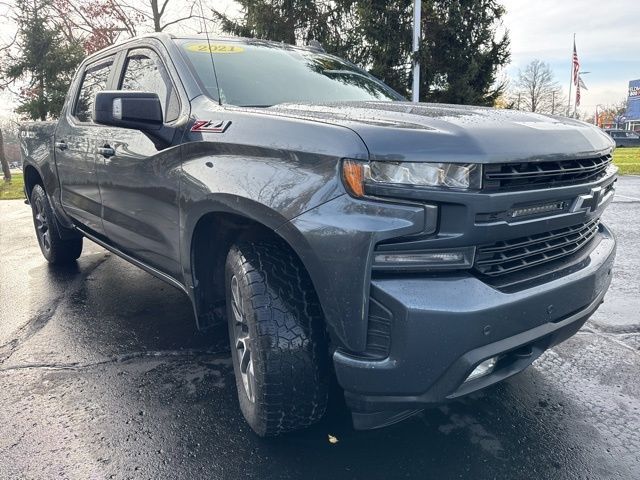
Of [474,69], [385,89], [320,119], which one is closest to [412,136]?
[320,119]

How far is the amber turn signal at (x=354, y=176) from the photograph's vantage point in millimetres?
1758

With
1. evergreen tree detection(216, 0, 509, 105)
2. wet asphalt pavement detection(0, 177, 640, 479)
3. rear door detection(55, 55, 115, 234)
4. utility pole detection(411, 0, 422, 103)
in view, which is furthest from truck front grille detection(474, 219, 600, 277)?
evergreen tree detection(216, 0, 509, 105)

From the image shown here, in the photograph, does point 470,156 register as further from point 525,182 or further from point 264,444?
point 264,444

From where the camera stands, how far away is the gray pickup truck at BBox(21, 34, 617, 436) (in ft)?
5.67

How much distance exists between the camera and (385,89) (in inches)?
145

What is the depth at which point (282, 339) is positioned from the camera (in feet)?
6.61

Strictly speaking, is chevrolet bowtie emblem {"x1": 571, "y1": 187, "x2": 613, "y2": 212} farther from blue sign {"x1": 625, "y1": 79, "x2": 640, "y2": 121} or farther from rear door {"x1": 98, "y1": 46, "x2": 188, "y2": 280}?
blue sign {"x1": 625, "y1": 79, "x2": 640, "y2": 121}

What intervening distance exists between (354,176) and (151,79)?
191 centimetres

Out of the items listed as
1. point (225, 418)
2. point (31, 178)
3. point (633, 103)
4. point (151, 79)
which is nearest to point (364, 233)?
point (225, 418)

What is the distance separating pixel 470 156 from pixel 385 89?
2.11 m

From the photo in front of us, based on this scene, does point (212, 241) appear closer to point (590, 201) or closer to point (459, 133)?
point (459, 133)

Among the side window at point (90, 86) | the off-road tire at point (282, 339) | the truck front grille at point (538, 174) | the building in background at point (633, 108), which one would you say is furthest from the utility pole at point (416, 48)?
the building in background at point (633, 108)

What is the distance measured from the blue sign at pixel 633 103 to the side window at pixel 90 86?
81069 millimetres

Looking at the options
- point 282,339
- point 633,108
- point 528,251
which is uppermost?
point 528,251
